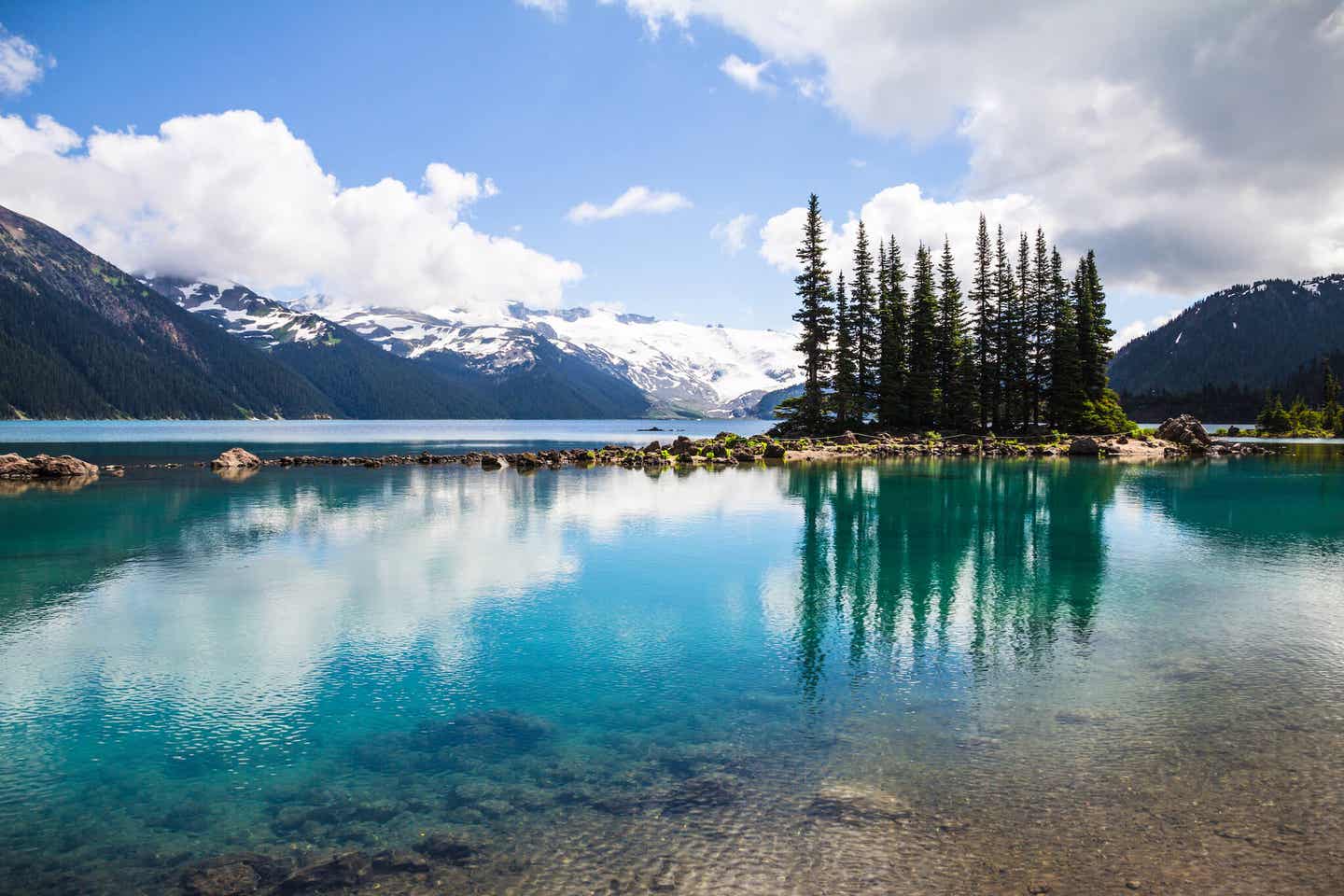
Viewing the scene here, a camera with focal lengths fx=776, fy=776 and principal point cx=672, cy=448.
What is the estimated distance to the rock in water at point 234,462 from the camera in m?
63.8

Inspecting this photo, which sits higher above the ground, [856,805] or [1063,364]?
[1063,364]

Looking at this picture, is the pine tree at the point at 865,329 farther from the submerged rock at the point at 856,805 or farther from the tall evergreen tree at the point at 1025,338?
the submerged rock at the point at 856,805

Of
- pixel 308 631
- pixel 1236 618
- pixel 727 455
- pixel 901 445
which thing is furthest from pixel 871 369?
pixel 308 631

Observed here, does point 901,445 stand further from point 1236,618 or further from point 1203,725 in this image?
point 1203,725

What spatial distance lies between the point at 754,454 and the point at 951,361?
117 feet

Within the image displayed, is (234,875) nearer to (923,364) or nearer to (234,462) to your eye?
(234,462)

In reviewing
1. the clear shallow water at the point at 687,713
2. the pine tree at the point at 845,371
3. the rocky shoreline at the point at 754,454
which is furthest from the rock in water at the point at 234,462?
the pine tree at the point at 845,371

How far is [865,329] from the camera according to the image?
312 ft

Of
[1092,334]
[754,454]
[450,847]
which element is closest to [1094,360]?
[1092,334]

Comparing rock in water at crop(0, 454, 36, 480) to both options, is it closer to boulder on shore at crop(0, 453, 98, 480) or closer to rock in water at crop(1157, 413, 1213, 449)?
boulder on shore at crop(0, 453, 98, 480)

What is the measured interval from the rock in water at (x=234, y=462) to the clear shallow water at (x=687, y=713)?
39.6m

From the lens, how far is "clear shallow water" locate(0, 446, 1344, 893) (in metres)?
7.65

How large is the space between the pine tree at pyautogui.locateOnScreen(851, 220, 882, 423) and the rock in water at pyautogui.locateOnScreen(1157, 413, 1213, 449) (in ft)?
114

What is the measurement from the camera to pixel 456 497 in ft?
137
